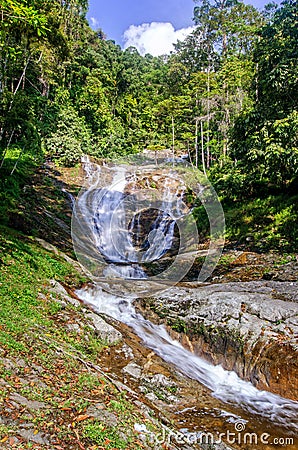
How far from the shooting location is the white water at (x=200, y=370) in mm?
4909

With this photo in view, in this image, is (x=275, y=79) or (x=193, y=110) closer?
(x=275, y=79)

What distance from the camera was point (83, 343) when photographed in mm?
5613

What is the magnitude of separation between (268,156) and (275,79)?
2743 mm

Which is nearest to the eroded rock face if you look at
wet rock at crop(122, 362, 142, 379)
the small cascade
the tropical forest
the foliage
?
the tropical forest

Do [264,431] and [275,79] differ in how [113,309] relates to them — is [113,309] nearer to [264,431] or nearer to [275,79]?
[264,431]

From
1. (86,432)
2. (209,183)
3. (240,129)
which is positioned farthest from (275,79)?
(86,432)

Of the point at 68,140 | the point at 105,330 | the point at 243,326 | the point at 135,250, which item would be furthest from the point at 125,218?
the point at 243,326

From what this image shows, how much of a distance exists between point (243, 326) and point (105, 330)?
2.65m

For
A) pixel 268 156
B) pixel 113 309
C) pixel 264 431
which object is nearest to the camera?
pixel 264 431

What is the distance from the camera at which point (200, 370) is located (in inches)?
233

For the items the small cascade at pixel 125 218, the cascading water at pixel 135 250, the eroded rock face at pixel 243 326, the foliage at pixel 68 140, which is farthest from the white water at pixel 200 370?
the foliage at pixel 68 140

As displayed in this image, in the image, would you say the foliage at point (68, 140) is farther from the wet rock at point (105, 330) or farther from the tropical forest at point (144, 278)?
the wet rock at point (105, 330)

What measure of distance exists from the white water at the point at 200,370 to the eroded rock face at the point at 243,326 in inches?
5.7

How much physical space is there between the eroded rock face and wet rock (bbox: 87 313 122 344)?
1333 millimetres
